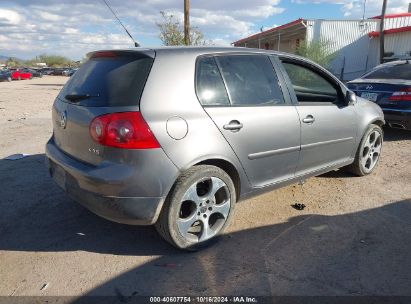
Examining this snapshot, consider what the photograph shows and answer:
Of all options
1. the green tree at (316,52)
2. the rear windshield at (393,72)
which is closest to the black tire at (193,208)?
the rear windshield at (393,72)

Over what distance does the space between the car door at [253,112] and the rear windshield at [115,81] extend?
19.8 inches

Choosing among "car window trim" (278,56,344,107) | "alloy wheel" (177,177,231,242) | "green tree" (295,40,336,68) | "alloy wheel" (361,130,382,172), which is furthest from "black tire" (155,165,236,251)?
"green tree" (295,40,336,68)

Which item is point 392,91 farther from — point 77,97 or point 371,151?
point 77,97

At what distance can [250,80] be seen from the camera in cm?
369

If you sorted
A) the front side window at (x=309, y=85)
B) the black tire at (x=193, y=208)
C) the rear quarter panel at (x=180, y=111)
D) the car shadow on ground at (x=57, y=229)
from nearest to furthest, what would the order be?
1. the rear quarter panel at (x=180, y=111)
2. the black tire at (x=193, y=208)
3. the car shadow on ground at (x=57, y=229)
4. the front side window at (x=309, y=85)

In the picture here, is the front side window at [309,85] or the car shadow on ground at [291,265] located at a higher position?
the front side window at [309,85]

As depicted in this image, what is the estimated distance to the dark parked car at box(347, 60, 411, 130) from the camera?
22.8 ft

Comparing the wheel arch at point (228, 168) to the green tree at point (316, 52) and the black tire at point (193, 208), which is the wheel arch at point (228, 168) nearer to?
the black tire at point (193, 208)

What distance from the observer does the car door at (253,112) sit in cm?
333

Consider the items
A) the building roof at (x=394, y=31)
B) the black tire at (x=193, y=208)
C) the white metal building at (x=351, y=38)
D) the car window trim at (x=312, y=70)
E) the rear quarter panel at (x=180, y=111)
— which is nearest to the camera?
the rear quarter panel at (x=180, y=111)

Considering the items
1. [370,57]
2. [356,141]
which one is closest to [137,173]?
[356,141]

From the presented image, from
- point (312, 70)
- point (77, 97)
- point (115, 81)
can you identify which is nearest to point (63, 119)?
point (77, 97)

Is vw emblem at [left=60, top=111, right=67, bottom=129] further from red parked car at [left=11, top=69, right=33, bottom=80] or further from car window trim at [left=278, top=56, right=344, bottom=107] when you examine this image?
red parked car at [left=11, top=69, right=33, bottom=80]

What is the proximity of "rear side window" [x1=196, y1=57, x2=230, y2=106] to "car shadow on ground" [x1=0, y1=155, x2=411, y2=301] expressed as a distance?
1.29 m
